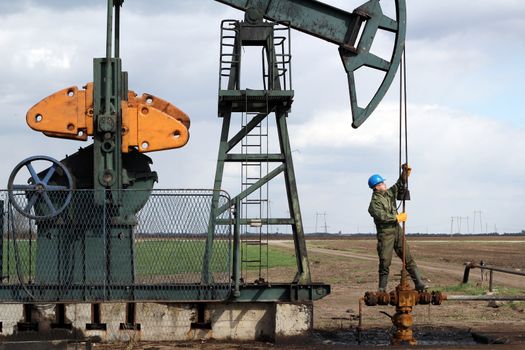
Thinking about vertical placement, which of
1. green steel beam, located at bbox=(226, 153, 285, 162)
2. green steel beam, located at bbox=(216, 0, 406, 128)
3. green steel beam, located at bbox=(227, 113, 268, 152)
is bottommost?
green steel beam, located at bbox=(226, 153, 285, 162)

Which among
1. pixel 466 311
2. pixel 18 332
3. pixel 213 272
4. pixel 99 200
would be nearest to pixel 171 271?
pixel 213 272

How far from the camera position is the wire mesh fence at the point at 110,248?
42.0ft

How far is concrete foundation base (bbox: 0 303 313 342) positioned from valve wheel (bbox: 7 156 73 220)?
1381 mm

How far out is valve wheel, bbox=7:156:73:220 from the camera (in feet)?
42.3

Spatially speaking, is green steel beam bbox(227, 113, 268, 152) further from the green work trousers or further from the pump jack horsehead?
the green work trousers

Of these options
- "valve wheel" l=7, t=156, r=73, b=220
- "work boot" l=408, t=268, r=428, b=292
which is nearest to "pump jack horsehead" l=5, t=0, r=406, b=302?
"valve wheel" l=7, t=156, r=73, b=220

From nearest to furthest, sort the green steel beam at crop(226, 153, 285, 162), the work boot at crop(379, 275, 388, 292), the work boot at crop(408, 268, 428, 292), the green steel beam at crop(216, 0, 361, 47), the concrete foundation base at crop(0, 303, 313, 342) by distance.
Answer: the work boot at crop(379, 275, 388, 292) → the concrete foundation base at crop(0, 303, 313, 342) → the work boot at crop(408, 268, 428, 292) → the green steel beam at crop(226, 153, 285, 162) → the green steel beam at crop(216, 0, 361, 47)

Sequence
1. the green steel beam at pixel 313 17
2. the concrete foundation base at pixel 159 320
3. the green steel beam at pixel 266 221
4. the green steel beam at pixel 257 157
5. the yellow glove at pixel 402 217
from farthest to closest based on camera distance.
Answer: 1. the green steel beam at pixel 313 17
2. the green steel beam at pixel 257 157
3. the green steel beam at pixel 266 221
4. the concrete foundation base at pixel 159 320
5. the yellow glove at pixel 402 217

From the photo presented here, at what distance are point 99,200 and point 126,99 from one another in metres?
1.65

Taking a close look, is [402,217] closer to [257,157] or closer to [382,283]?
[382,283]

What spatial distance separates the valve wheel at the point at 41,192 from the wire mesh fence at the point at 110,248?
16mm

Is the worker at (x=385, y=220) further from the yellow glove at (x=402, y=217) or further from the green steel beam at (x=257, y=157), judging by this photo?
the green steel beam at (x=257, y=157)

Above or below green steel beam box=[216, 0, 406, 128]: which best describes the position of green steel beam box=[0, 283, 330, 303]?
below

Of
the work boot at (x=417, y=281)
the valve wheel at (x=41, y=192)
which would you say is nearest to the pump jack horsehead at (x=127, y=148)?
the valve wheel at (x=41, y=192)
